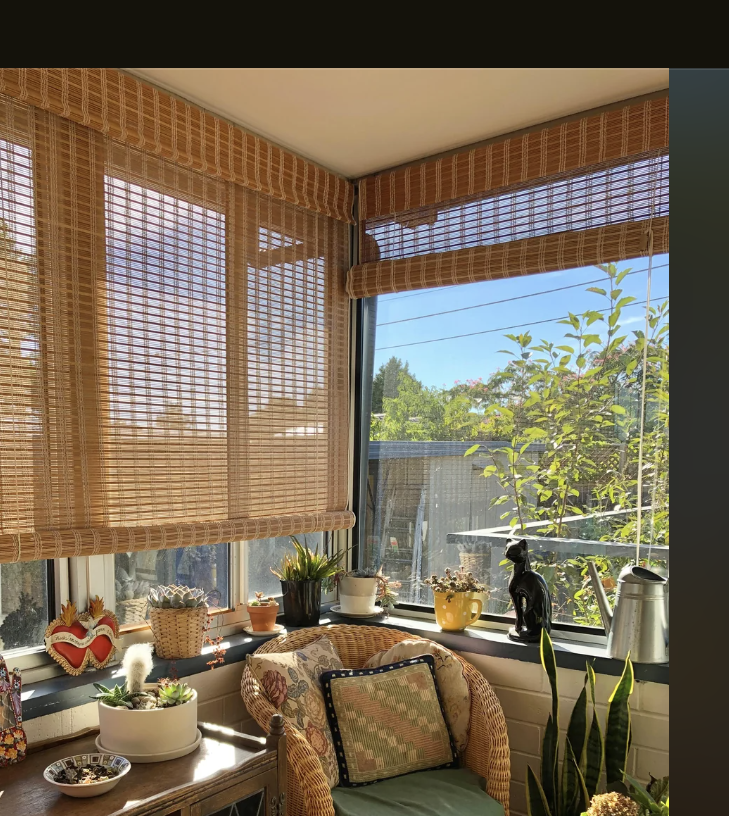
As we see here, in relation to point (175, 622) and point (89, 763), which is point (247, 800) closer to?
point (89, 763)

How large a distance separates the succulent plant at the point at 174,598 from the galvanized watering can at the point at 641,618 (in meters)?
1.39

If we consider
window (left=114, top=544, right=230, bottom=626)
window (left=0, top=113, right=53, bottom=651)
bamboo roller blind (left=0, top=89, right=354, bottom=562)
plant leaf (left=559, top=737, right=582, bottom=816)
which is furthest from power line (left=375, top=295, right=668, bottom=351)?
window (left=0, top=113, right=53, bottom=651)

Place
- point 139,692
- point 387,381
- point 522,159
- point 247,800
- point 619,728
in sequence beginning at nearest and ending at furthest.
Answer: point 247,800 → point 139,692 → point 619,728 → point 522,159 → point 387,381

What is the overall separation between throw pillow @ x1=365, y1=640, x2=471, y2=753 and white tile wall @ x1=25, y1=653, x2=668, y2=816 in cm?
18

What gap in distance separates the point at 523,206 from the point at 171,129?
1.33 m

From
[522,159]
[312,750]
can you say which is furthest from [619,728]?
[522,159]

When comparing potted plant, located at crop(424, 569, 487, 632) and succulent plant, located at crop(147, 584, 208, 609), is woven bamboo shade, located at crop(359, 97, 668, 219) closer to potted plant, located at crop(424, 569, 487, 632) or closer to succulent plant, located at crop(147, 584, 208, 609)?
potted plant, located at crop(424, 569, 487, 632)

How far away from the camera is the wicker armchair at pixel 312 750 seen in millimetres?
2031

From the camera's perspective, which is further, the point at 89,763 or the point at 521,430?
the point at 521,430

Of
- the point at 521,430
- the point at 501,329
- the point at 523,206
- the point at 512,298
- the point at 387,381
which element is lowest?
the point at 521,430

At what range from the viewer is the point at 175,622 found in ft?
7.97

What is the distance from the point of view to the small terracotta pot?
2.81 m
